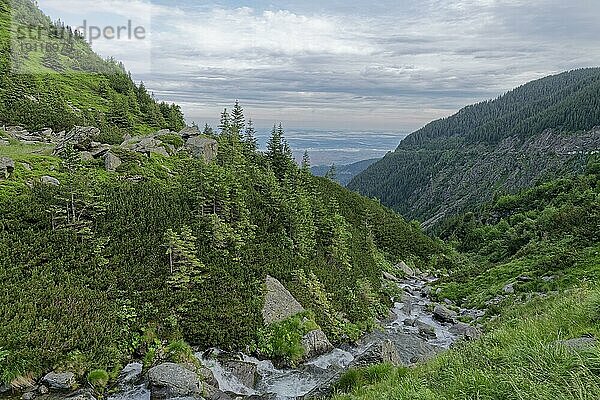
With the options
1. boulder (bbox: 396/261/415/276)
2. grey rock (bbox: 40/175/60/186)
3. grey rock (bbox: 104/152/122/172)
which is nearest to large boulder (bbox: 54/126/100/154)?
grey rock (bbox: 104/152/122/172)

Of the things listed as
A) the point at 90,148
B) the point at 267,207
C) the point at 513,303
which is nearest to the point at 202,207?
the point at 267,207

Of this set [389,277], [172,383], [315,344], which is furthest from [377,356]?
[389,277]

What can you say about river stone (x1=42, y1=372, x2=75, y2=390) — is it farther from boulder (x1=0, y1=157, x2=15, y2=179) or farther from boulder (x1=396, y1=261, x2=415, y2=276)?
boulder (x1=396, y1=261, x2=415, y2=276)

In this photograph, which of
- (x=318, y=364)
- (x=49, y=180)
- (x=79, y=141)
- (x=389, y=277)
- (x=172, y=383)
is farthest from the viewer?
(x=389, y=277)

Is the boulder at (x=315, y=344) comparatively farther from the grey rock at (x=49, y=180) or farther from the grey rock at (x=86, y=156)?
the grey rock at (x=86, y=156)

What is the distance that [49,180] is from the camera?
3428 centimetres

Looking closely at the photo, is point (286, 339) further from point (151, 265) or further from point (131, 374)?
point (151, 265)

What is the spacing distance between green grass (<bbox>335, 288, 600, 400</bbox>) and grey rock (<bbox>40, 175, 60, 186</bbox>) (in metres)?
31.0

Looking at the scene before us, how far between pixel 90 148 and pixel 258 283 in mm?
28535

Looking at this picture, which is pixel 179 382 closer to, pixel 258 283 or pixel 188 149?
pixel 258 283

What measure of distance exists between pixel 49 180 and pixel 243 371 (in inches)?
936

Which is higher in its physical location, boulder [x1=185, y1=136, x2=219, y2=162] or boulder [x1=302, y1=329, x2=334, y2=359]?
boulder [x1=185, y1=136, x2=219, y2=162]

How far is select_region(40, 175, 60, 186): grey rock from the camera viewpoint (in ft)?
110

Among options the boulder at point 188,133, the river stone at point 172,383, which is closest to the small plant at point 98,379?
the river stone at point 172,383
